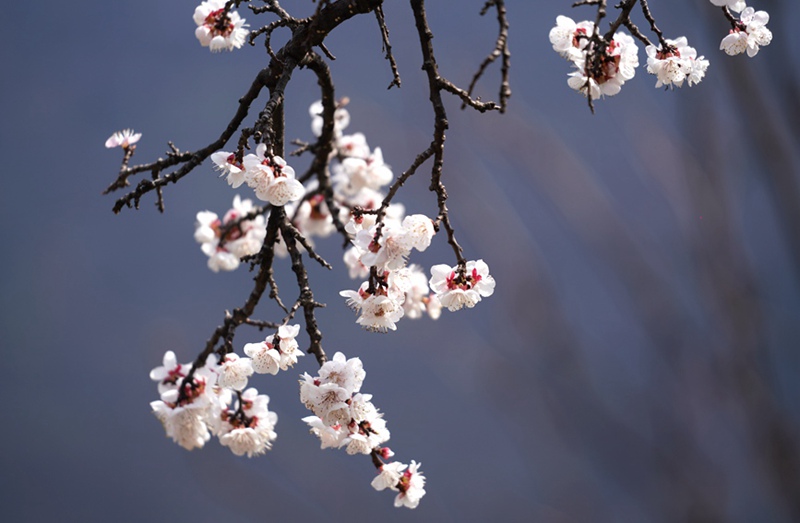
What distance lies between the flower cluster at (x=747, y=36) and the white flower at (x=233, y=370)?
0.80 m

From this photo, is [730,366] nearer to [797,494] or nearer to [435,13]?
[797,494]

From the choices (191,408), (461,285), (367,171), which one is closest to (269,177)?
(461,285)

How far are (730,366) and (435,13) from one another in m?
3.26

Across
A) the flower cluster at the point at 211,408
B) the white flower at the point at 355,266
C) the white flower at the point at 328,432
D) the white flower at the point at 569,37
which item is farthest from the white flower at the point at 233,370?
the white flower at the point at 569,37

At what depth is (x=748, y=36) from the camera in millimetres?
1057

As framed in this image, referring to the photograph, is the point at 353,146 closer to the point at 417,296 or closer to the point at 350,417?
the point at 417,296

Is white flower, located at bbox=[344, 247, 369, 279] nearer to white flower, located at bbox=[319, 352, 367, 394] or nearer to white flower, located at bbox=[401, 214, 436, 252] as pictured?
white flower, located at bbox=[319, 352, 367, 394]

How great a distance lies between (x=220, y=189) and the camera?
4.21 metres

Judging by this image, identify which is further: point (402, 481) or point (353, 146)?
point (353, 146)

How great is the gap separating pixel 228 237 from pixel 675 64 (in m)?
0.98

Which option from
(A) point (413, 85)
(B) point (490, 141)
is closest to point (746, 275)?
(B) point (490, 141)

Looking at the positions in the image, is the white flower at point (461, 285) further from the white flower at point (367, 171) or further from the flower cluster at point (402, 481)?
the white flower at point (367, 171)

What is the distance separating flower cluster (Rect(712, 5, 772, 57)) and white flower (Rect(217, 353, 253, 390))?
80cm

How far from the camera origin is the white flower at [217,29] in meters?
1.18
